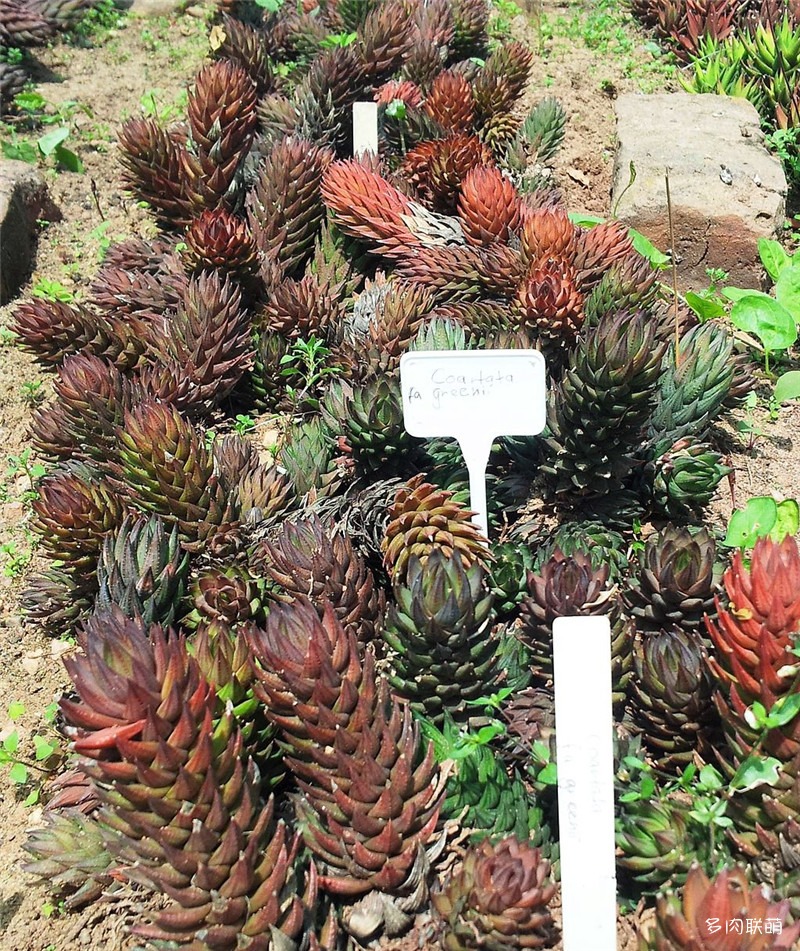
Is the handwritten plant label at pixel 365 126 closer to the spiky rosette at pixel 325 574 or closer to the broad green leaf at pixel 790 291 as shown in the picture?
the broad green leaf at pixel 790 291

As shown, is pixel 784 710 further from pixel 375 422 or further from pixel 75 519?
pixel 75 519

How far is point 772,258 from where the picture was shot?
302 cm

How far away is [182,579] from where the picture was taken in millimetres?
2074

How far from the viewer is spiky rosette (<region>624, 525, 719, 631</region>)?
5.80ft

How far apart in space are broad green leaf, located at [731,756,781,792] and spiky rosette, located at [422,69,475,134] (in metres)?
2.87

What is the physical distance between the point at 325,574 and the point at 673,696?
77 cm

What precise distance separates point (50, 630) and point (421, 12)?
348 cm

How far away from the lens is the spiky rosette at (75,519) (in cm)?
214

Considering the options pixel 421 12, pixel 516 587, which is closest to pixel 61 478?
pixel 516 587

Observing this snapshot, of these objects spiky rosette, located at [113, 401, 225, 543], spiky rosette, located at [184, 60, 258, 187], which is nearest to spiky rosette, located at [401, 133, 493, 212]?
spiky rosette, located at [184, 60, 258, 187]

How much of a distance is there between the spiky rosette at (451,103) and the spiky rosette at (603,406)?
178 centimetres

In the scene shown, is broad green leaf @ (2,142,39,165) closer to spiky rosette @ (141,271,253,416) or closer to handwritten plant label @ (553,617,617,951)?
spiky rosette @ (141,271,253,416)

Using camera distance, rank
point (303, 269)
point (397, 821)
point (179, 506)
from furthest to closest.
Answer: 1. point (303, 269)
2. point (179, 506)
3. point (397, 821)

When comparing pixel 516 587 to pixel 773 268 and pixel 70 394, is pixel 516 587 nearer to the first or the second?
pixel 70 394
